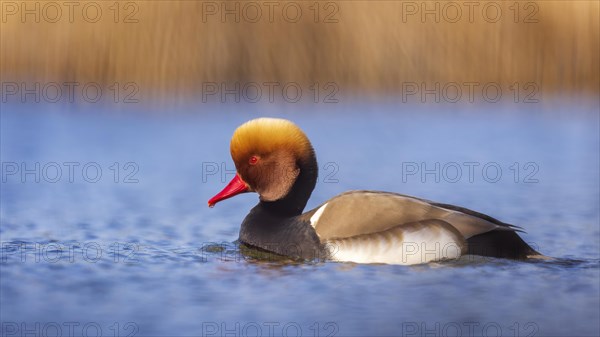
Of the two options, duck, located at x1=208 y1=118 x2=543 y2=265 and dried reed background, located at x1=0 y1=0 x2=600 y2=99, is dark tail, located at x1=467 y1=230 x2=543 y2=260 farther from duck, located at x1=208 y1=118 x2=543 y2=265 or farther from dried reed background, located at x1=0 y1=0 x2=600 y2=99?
dried reed background, located at x1=0 y1=0 x2=600 y2=99

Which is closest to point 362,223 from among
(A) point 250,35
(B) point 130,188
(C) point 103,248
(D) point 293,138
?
(D) point 293,138

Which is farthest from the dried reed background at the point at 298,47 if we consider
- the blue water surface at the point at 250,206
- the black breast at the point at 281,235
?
the black breast at the point at 281,235

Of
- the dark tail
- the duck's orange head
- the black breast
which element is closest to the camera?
the dark tail

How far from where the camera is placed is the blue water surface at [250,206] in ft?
16.8

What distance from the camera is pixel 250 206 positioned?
841 cm

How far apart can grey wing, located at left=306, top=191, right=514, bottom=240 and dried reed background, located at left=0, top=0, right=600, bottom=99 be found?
5679 millimetres

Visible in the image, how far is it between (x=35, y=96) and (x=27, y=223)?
570 cm

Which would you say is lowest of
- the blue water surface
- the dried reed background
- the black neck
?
the blue water surface

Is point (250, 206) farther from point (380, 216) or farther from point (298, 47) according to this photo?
point (298, 47)

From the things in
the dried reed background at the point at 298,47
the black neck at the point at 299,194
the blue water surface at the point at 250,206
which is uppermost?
the dried reed background at the point at 298,47

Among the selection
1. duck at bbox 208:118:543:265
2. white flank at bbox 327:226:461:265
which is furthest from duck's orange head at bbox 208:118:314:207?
white flank at bbox 327:226:461:265

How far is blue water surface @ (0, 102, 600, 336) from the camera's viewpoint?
5.12 m

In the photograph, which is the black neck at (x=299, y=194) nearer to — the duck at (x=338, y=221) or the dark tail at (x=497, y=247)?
the duck at (x=338, y=221)

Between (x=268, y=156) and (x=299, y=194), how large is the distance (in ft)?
1.01
